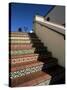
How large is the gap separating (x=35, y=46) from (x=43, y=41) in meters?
0.15

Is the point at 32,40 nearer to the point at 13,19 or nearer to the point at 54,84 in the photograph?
the point at 13,19

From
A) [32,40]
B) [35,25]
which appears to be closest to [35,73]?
[32,40]

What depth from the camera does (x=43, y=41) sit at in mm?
2592

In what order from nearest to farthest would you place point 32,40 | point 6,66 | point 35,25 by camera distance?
1. point 6,66
2. point 35,25
3. point 32,40

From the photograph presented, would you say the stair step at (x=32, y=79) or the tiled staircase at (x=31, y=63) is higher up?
the tiled staircase at (x=31, y=63)

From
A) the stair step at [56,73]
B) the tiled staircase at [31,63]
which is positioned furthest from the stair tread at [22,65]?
the stair step at [56,73]

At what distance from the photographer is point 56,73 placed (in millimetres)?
2549

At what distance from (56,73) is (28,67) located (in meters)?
0.46

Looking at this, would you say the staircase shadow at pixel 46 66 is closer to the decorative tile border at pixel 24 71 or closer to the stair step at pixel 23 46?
the stair step at pixel 23 46

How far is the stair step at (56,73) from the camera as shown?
2410 mm

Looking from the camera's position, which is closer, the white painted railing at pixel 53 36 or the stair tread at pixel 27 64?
the stair tread at pixel 27 64

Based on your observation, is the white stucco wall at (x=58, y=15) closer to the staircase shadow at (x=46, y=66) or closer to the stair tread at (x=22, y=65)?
the staircase shadow at (x=46, y=66)

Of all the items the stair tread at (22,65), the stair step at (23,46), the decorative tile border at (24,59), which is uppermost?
the stair step at (23,46)

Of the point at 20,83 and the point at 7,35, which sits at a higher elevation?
the point at 7,35
